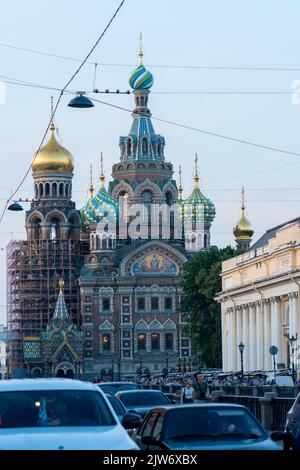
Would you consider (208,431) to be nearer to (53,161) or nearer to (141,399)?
(141,399)

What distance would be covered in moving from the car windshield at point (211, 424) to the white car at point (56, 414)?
1.59 meters

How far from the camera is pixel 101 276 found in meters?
118

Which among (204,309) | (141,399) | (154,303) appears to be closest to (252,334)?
(204,309)

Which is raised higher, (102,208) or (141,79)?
(141,79)

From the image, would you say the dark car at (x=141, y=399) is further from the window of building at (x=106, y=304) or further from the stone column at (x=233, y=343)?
the window of building at (x=106, y=304)

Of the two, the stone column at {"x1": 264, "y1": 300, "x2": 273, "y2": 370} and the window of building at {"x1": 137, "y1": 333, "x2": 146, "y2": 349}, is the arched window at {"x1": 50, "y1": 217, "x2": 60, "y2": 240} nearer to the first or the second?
the window of building at {"x1": 137, "y1": 333, "x2": 146, "y2": 349}

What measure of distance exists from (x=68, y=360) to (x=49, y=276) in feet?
24.8

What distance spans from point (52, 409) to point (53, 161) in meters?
106

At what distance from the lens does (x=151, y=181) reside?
122m

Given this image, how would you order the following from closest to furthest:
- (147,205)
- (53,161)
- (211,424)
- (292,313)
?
(211,424) < (292,313) < (53,161) < (147,205)

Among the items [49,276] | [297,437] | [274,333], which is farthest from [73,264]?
[297,437]

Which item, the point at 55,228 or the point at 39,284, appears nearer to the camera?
the point at 39,284
